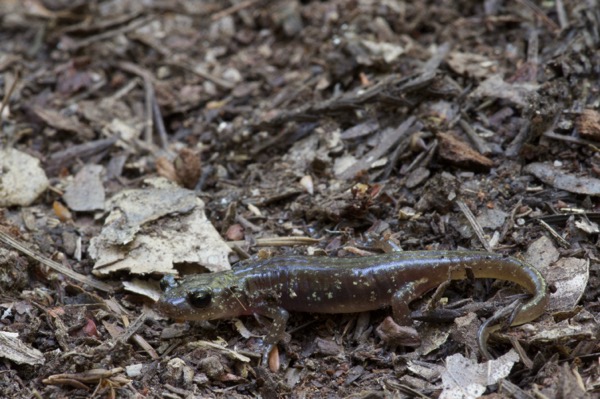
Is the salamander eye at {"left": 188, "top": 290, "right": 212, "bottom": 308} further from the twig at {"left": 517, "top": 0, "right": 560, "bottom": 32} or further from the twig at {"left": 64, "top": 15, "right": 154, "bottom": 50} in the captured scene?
the twig at {"left": 517, "top": 0, "right": 560, "bottom": 32}

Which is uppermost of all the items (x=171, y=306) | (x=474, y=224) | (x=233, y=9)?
(x=233, y=9)

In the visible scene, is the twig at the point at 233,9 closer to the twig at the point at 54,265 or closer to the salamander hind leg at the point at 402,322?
the twig at the point at 54,265

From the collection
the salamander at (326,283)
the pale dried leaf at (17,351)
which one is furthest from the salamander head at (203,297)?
the pale dried leaf at (17,351)

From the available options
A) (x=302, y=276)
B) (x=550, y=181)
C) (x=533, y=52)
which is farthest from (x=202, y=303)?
(x=533, y=52)

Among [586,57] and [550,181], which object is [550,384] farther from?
[586,57]

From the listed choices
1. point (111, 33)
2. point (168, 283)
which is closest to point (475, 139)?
point (168, 283)

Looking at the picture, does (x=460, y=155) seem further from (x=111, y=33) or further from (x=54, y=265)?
(x=111, y=33)

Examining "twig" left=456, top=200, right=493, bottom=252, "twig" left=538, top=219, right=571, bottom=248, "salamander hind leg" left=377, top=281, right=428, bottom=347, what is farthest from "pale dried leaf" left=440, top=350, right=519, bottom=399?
"twig" left=538, top=219, right=571, bottom=248
